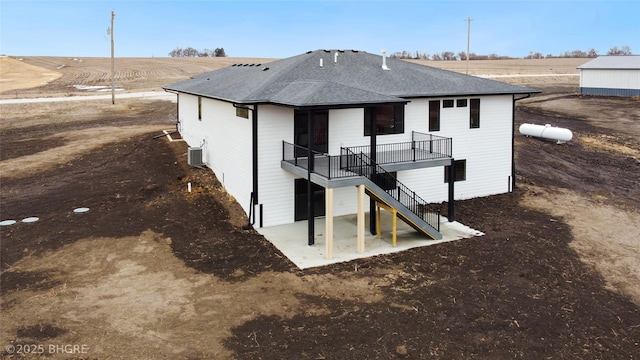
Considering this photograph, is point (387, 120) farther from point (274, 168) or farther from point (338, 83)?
point (274, 168)

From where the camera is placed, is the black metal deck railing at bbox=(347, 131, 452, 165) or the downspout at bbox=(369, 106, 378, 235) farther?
the black metal deck railing at bbox=(347, 131, 452, 165)

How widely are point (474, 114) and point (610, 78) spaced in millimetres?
38350

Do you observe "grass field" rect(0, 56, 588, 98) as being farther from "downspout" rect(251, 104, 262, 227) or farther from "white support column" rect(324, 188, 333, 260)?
"white support column" rect(324, 188, 333, 260)

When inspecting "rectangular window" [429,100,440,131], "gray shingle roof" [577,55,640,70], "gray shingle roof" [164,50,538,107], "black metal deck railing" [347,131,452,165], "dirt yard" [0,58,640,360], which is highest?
"gray shingle roof" [577,55,640,70]

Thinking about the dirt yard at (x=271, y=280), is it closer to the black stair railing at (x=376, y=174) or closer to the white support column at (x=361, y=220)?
the white support column at (x=361, y=220)

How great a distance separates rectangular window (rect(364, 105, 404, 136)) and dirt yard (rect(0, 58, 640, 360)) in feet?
14.2

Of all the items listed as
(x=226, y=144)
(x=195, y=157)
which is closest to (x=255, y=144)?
(x=226, y=144)

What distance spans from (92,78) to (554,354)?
71.3 m

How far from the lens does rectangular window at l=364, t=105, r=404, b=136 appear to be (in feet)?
64.6

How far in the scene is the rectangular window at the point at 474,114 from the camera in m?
21.9

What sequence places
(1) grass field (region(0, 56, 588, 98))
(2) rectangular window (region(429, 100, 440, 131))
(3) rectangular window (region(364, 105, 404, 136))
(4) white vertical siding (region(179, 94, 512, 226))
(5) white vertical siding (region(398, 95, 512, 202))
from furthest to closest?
(1) grass field (region(0, 56, 588, 98)) → (2) rectangular window (region(429, 100, 440, 131)) → (5) white vertical siding (region(398, 95, 512, 202)) → (3) rectangular window (region(364, 105, 404, 136)) → (4) white vertical siding (region(179, 94, 512, 226))

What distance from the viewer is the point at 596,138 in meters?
35.6

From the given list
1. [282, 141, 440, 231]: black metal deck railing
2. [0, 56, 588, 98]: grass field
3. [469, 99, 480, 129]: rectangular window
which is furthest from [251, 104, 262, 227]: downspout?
[0, 56, 588, 98]: grass field

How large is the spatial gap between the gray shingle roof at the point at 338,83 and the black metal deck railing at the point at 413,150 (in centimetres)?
175
